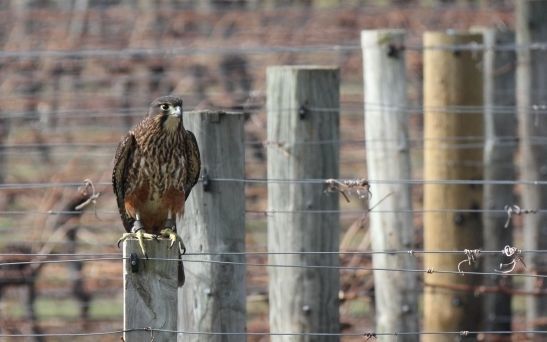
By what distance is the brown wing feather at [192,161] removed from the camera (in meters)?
5.45

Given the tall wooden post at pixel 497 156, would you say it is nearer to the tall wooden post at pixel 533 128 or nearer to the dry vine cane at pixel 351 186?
the tall wooden post at pixel 533 128

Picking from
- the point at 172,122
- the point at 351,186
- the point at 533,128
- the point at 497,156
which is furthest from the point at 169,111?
the point at 533,128

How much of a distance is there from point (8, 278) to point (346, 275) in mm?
2130

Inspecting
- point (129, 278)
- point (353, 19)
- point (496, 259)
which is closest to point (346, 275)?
point (496, 259)

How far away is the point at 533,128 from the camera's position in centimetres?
865

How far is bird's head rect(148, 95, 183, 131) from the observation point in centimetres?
563

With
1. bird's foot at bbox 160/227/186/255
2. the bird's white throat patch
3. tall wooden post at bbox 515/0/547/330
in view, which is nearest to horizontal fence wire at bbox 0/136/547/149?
tall wooden post at bbox 515/0/547/330

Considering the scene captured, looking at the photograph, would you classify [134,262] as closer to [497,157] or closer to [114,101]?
[497,157]

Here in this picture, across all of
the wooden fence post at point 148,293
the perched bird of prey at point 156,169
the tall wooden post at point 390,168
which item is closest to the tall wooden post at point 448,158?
the tall wooden post at point 390,168

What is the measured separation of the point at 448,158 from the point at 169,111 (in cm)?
216

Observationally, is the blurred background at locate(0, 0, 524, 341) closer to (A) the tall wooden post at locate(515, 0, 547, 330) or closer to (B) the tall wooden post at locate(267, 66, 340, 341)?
(A) the tall wooden post at locate(515, 0, 547, 330)

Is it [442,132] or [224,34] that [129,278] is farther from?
[224,34]

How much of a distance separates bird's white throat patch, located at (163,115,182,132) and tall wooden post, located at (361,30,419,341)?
1.45m

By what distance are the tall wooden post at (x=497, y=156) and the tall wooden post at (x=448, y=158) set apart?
48 cm
